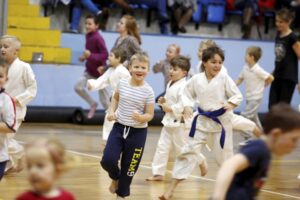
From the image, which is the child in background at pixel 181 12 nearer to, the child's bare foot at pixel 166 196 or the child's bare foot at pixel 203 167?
the child's bare foot at pixel 203 167

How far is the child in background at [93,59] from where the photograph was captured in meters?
16.3

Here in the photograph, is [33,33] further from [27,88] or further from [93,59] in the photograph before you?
[27,88]

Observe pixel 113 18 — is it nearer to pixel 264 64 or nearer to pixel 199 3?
pixel 199 3

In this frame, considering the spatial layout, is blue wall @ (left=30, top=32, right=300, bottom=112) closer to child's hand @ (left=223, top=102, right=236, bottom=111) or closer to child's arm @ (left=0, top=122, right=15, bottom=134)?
child's hand @ (left=223, top=102, right=236, bottom=111)

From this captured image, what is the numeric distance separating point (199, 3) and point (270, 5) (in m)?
1.86

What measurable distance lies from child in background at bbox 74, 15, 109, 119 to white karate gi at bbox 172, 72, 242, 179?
670 cm

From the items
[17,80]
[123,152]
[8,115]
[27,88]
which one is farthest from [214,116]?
[8,115]

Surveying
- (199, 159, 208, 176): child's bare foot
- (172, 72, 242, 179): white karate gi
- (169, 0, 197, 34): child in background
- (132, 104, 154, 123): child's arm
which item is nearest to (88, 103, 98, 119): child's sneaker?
(169, 0, 197, 34): child in background

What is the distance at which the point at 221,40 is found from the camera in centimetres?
2003

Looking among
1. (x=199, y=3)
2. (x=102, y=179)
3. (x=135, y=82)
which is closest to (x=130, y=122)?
(x=135, y=82)

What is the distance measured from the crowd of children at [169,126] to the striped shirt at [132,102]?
0.01 m

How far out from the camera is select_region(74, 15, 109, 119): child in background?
16266 millimetres

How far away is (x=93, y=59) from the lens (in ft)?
54.0

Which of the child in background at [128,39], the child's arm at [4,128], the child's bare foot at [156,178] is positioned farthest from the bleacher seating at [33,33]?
the child's arm at [4,128]
